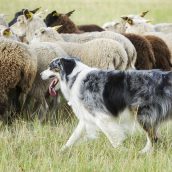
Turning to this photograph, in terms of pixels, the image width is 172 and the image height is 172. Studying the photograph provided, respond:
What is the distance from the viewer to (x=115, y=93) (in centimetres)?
709

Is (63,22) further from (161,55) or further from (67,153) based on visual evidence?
(67,153)

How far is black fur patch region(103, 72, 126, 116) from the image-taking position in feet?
23.2

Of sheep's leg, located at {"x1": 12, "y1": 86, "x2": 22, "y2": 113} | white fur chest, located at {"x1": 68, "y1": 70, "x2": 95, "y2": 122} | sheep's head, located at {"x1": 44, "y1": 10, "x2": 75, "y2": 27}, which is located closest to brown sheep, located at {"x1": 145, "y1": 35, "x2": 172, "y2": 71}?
sheep's head, located at {"x1": 44, "y1": 10, "x2": 75, "y2": 27}

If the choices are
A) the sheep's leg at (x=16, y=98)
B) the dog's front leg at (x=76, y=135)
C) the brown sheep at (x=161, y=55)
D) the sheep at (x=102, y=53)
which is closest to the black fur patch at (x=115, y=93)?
the dog's front leg at (x=76, y=135)

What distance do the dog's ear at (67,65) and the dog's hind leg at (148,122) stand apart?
1.06 metres

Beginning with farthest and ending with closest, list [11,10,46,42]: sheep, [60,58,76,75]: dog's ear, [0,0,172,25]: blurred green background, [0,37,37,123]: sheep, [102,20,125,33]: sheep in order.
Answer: [0,0,172,25]: blurred green background, [102,20,125,33]: sheep, [11,10,46,42]: sheep, [0,37,37,123]: sheep, [60,58,76,75]: dog's ear

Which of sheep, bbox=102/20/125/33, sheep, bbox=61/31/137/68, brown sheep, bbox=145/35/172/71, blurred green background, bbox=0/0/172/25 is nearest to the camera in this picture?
sheep, bbox=61/31/137/68

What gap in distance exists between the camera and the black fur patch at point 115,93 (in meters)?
7.07

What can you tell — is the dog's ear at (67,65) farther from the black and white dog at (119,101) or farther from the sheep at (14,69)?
the sheep at (14,69)

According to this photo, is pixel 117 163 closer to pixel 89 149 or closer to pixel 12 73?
pixel 89 149

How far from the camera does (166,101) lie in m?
6.95

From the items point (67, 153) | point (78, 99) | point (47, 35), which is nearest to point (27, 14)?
point (47, 35)

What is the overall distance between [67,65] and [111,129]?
3.25 ft

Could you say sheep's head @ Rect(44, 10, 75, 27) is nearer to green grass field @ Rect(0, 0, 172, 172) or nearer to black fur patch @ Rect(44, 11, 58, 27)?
black fur patch @ Rect(44, 11, 58, 27)
